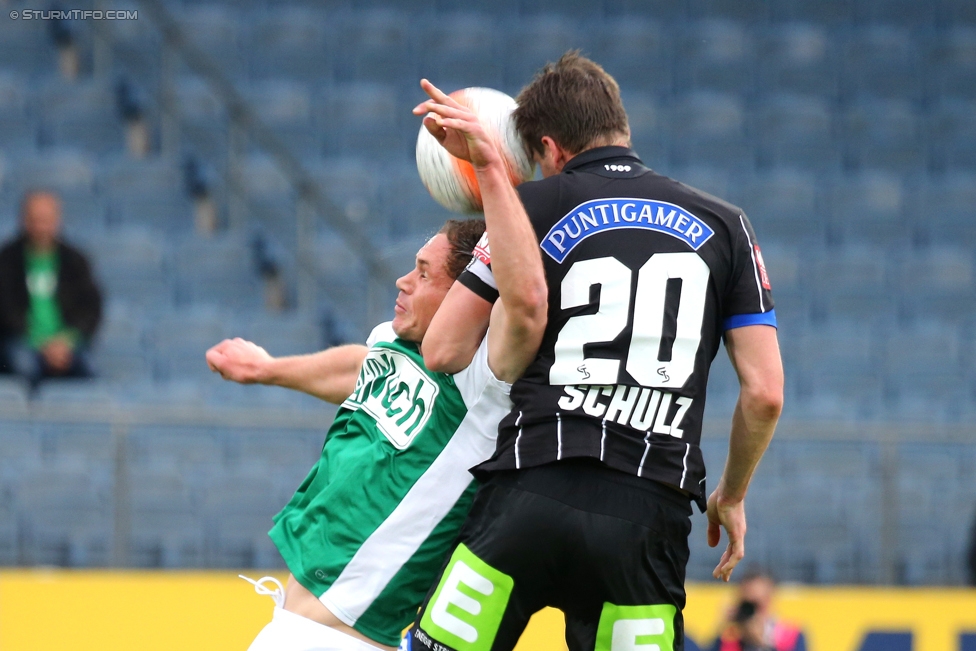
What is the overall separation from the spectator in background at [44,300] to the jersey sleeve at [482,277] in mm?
5412

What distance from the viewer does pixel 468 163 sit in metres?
3.48

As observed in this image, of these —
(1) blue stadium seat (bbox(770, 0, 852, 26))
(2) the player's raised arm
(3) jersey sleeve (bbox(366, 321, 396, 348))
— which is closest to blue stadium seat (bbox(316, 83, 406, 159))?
(1) blue stadium seat (bbox(770, 0, 852, 26))

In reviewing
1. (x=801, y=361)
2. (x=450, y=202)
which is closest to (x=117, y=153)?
(x=801, y=361)

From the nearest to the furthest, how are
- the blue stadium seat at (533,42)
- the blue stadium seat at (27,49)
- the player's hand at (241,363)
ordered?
1. the player's hand at (241,363)
2. the blue stadium seat at (27,49)
3. the blue stadium seat at (533,42)

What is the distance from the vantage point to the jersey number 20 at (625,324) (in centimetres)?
302

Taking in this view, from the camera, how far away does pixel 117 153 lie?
10391mm

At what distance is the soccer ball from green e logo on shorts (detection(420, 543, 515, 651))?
1.00 metres

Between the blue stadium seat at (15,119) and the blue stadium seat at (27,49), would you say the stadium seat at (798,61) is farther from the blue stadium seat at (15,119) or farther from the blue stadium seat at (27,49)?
the blue stadium seat at (15,119)

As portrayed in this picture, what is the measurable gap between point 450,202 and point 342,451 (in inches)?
29.6

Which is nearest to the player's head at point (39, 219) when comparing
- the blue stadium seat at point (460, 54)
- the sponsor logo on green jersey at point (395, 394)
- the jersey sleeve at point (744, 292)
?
the blue stadium seat at point (460, 54)

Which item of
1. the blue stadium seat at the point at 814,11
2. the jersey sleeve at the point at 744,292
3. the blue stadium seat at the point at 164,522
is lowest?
the blue stadium seat at the point at 164,522

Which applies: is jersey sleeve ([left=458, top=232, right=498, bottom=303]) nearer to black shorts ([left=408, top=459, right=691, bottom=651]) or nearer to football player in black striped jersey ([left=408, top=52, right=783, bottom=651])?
football player in black striped jersey ([left=408, top=52, right=783, bottom=651])

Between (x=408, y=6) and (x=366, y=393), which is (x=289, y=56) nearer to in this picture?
(x=408, y=6)

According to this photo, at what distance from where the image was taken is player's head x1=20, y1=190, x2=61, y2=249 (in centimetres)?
790
